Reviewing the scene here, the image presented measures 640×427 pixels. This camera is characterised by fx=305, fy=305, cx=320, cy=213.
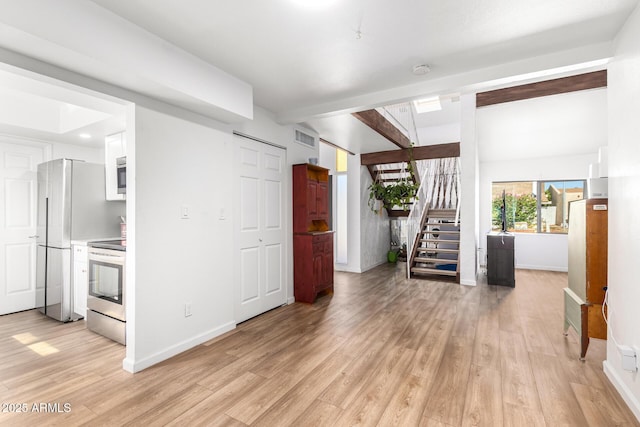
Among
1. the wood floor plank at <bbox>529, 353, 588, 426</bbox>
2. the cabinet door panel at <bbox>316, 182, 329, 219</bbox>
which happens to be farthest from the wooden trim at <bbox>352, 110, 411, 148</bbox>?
the wood floor plank at <bbox>529, 353, 588, 426</bbox>

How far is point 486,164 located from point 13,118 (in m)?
8.64

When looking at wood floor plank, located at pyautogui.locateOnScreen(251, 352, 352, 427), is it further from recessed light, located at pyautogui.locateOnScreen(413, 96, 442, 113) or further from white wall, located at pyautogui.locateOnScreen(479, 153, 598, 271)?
white wall, located at pyautogui.locateOnScreen(479, 153, 598, 271)

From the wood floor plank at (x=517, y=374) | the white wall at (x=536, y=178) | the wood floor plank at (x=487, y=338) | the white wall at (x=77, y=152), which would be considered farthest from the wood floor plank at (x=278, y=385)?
the white wall at (x=536, y=178)

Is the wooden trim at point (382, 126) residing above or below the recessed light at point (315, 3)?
above

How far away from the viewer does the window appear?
6688mm

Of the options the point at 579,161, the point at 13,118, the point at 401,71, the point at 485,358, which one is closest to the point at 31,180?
the point at 13,118

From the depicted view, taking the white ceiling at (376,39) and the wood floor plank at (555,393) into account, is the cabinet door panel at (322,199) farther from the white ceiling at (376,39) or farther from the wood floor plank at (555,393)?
the wood floor plank at (555,393)

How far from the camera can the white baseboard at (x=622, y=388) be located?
1.89m

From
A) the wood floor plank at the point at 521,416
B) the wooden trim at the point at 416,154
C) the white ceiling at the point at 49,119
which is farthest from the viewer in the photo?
the wooden trim at the point at 416,154

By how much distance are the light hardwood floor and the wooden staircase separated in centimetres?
276

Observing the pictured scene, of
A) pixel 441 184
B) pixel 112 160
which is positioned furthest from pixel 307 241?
pixel 441 184

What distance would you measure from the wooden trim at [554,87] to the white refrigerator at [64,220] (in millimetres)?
5425

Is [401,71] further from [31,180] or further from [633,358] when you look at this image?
[31,180]

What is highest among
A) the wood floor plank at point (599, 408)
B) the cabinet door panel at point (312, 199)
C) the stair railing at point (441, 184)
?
the stair railing at point (441, 184)
